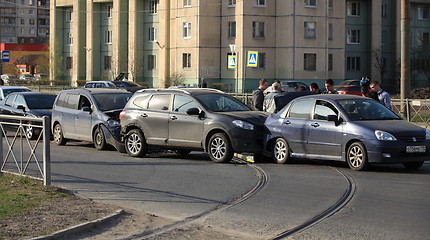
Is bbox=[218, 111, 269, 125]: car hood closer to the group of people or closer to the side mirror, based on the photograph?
the side mirror

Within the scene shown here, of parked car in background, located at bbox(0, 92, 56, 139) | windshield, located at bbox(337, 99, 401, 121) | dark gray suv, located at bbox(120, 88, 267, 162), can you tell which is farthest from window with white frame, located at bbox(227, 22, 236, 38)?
windshield, located at bbox(337, 99, 401, 121)

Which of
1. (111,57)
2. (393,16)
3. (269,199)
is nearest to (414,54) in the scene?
(393,16)

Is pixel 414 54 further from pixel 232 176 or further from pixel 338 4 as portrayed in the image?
pixel 232 176

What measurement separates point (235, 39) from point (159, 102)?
4536 cm

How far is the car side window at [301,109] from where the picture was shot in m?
16.6

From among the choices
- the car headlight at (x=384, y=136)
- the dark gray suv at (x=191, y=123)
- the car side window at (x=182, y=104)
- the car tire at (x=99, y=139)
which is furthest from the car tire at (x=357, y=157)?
the car tire at (x=99, y=139)

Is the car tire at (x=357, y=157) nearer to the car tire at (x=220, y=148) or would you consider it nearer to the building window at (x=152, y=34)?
the car tire at (x=220, y=148)

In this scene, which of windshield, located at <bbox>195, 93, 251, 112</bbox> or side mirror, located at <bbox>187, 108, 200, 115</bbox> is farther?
windshield, located at <bbox>195, 93, 251, 112</bbox>

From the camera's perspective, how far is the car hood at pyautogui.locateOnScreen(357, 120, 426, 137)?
14875mm

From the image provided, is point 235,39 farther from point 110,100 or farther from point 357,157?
point 357,157

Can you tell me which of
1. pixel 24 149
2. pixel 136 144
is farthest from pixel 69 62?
pixel 24 149

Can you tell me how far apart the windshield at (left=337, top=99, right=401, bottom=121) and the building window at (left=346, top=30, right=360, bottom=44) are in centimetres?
5603

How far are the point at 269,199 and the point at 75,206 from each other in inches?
123

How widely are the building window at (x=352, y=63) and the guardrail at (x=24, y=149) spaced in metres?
59.2
